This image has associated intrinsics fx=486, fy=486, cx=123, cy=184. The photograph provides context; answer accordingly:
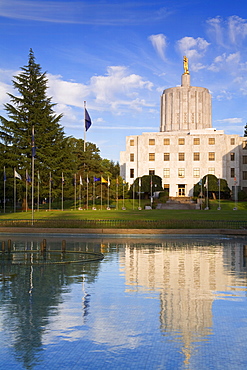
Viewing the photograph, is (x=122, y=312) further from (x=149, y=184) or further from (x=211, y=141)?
(x=211, y=141)

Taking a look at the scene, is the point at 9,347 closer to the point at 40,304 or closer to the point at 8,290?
the point at 40,304

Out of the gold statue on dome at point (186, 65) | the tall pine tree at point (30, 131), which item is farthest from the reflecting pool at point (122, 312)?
the gold statue on dome at point (186, 65)

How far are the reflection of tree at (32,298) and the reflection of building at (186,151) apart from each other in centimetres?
8660

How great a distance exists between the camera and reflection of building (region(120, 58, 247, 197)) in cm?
10344

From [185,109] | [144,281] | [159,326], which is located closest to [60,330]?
[159,326]

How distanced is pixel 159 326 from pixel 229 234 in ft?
77.9

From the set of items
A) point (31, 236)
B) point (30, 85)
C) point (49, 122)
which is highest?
point (30, 85)

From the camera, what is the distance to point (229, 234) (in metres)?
32.5

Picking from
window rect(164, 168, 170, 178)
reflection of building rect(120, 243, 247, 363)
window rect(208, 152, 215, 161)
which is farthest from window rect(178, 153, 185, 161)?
reflection of building rect(120, 243, 247, 363)

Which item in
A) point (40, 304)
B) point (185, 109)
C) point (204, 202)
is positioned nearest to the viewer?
point (40, 304)

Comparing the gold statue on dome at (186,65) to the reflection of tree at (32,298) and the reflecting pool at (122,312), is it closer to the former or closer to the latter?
the reflecting pool at (122,312)

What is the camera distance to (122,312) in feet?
35.6

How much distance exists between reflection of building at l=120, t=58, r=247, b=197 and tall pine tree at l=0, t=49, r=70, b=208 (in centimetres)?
3277

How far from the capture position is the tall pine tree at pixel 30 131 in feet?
234
